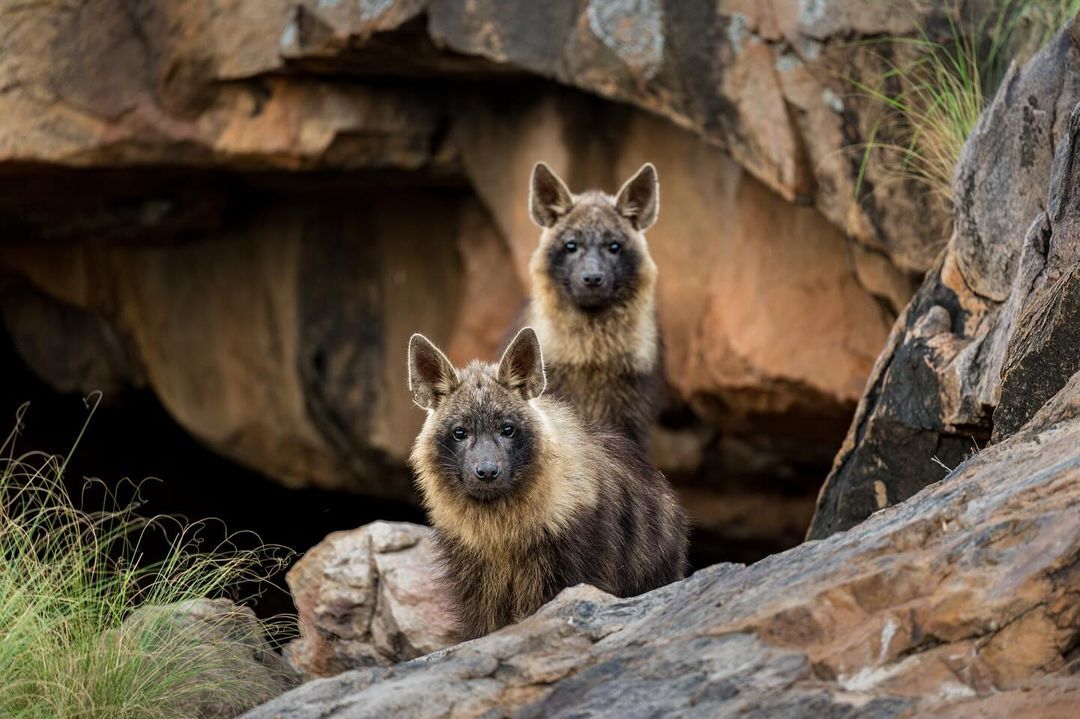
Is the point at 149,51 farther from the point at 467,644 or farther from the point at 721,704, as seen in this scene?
the point at 721,704

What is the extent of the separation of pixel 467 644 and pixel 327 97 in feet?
20.5

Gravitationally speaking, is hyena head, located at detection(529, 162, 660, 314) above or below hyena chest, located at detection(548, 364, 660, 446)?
above

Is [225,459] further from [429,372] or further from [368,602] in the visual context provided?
[429,372]

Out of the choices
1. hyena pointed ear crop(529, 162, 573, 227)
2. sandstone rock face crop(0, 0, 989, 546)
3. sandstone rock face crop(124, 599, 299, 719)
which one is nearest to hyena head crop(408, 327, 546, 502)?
sandstone rock face crop(124, 599, 299, 719)

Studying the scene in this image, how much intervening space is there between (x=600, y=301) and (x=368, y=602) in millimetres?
1909

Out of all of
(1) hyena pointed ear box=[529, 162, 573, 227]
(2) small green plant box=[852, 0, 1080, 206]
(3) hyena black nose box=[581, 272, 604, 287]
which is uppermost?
(2) small green plant box=[852, 0, 1080, 206]

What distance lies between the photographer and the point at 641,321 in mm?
7688

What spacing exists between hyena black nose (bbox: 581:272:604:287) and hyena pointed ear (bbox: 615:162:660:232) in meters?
0.46

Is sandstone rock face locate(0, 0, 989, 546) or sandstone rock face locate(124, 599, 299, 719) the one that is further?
sandstone rock face locate(0, 0, 989, 546)

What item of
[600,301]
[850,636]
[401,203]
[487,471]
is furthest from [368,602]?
[401,203]

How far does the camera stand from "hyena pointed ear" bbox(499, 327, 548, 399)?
5762 millimetres

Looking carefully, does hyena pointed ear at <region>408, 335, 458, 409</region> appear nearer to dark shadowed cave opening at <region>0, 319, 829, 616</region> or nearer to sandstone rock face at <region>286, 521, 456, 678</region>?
sandstone rock face at <region>286, 521, 456, 678</region>

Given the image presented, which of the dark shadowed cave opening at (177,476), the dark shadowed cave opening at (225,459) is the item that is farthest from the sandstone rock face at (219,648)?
the dark shadowed cave opening at (177,476)

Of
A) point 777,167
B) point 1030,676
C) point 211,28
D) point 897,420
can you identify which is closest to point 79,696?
Result: point 1030,676
